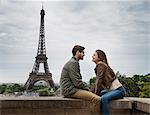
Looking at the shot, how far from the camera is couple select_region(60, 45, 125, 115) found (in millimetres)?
1937

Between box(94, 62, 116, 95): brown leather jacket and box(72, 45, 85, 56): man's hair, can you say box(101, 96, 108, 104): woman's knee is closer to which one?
box(94, 62, 116, 95): brown leather jacket

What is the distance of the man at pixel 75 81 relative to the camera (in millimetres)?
1934

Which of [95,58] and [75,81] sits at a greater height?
[95,58]

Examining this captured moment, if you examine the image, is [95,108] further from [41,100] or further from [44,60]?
[44,60]

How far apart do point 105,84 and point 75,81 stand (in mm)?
188

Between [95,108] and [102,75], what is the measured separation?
0.67ft

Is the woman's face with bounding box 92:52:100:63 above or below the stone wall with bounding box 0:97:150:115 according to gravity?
above

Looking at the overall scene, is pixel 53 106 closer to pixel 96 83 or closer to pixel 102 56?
pixel 96 83

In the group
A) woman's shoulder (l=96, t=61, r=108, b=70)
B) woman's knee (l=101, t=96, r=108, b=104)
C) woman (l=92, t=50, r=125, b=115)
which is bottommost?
woman's knee (l=101, t=96, r=108, b=104)

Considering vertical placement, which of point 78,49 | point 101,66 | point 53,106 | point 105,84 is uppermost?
point 78,49

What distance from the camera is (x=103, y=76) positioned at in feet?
6.40

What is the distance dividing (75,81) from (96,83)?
0.43 ft

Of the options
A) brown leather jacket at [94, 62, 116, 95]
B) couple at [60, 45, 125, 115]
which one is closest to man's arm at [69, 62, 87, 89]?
couple at [60, 45, 125, 115]

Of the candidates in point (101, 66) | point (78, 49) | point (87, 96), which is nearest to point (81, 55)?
point (78, 49)
